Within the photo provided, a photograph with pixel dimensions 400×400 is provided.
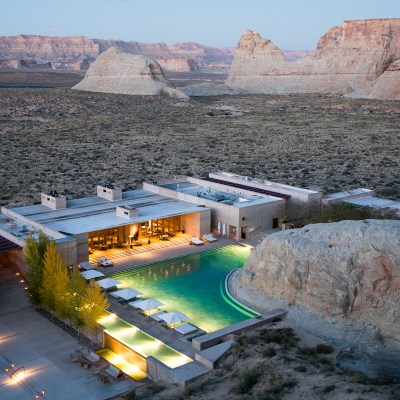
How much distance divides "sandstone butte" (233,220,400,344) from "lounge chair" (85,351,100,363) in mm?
7934

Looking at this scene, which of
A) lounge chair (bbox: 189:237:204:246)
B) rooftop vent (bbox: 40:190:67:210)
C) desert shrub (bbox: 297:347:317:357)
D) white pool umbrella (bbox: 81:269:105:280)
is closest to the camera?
desert shrub (bbox: 297:347:317:357)

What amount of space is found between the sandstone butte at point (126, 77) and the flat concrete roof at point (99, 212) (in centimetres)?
9472

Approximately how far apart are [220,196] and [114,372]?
20.0 meters

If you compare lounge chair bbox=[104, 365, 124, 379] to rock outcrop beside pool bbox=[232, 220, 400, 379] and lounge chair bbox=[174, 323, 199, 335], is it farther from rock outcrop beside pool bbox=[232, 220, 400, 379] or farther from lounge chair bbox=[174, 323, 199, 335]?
rock outcrop beside pool bbox=[232, 220, 400, 379]

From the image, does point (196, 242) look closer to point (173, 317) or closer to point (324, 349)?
point (173, 317)

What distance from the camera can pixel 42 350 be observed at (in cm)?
2183

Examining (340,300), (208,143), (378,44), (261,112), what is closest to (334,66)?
(378,44)

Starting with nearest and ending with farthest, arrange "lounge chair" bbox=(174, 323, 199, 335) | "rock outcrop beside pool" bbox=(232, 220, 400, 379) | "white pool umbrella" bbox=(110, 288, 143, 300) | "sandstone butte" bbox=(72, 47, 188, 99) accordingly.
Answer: "rock outcrop beside pool" bbox=(232, 220, 400, 379) < "lounge chair" bbox=(174, 323, 199, 335) < "white pool umbrella" bbox=(110, 288, 143, 300) < "sandstone butte" bbox=(72, 47, 188, 99)

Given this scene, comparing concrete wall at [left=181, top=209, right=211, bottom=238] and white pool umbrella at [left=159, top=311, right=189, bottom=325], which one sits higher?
concrete wall at [left=181, top=209, right=211, bottom=238]

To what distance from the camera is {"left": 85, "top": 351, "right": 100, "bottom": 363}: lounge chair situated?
20859 millimetres

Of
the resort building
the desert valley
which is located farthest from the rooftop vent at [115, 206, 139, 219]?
the desert valley

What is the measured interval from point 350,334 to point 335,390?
595cm

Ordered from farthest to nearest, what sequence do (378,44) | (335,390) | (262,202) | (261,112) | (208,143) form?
(378,44)
(261,112)
(208,143)
(262,202)
(335,390)

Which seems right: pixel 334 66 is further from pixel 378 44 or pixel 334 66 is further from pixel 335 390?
pixel 335 390
